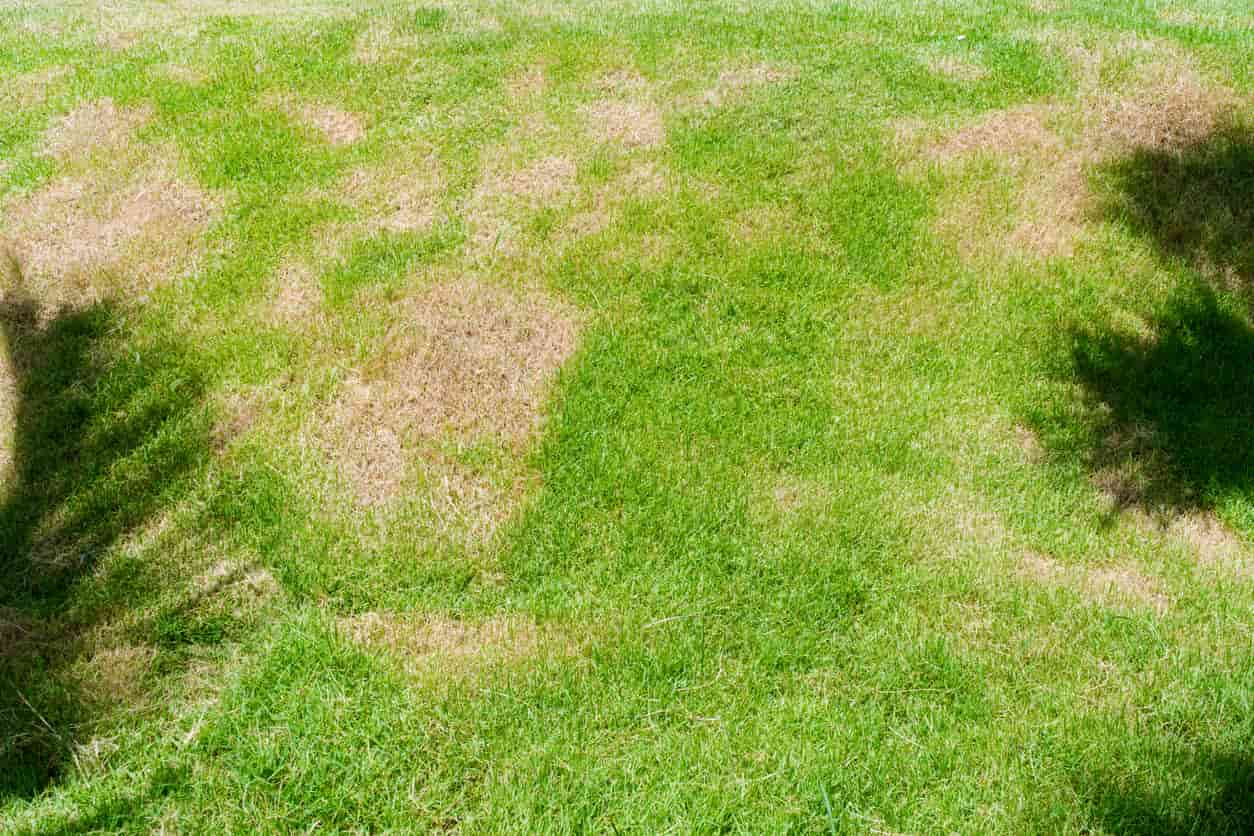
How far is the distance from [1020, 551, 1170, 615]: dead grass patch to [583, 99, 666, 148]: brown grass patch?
13.8 ft

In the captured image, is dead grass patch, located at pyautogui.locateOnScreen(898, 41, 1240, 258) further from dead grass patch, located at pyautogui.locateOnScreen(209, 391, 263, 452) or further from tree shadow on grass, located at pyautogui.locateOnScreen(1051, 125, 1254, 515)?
dead grass patch, located at pyautogui.locateOnScreen(209, 391, 263, 452)

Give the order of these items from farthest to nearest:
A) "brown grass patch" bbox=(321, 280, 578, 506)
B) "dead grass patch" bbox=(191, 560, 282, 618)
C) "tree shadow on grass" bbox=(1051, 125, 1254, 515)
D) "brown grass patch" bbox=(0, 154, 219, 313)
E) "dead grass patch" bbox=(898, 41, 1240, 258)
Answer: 1. "dead grass patch" bbox=(898, 41, 1240, 258)
2. "brown grass patch" bbox=(0, 154, 219, 313)
3. "tree shadow on grass" bbox=(1051, 125, 1254, 515)
4. "brown grass patch" bbox=(321, 280, 578, 506)
5. "dead grass patch" bbox=(191, 560, 282, 618)

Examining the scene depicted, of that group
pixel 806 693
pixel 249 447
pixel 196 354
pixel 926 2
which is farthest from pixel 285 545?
pixel 926 2

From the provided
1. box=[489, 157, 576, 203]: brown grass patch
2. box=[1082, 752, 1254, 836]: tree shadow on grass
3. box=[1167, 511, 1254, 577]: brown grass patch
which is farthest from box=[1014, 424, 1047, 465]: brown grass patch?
box=[489, 157, 576, 203]: brown grass patch

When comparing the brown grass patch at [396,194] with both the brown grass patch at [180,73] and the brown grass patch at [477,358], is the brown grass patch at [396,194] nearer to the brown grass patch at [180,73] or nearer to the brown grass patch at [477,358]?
the brown grass patch at [477,358]

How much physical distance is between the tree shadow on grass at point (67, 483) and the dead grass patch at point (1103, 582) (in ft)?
13.3

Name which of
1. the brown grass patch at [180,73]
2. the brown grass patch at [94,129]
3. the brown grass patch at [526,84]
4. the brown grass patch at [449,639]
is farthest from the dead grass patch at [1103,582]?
the brown grass patch at [180,73]

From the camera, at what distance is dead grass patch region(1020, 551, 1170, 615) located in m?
4.04

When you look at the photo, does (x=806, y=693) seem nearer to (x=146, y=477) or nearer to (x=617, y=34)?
(x=146, y=477)

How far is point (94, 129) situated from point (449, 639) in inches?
216

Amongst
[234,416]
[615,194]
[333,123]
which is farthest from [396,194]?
[234,416]

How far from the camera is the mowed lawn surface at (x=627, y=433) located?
3420 millimetres

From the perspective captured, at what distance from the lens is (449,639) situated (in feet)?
12.6

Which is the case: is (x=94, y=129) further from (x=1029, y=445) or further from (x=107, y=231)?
(x=1029, y=445)
